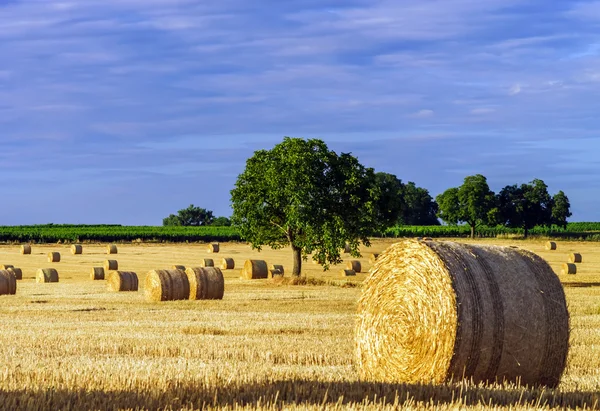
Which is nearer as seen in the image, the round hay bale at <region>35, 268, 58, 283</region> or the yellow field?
the yellow field

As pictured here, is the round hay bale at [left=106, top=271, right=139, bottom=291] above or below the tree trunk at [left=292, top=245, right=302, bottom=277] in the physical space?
below

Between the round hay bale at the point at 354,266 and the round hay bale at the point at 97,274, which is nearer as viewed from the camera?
the round hay bale at the point at 97,274

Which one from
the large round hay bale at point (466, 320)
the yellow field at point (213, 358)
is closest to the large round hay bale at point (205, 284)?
the yellow field at point (213, 358)

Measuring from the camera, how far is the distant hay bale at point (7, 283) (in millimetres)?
31391

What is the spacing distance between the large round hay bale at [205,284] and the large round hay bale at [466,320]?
55.7ft

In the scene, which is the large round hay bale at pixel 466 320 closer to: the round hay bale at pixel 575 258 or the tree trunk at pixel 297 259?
the tree trunk at pixel 297 259

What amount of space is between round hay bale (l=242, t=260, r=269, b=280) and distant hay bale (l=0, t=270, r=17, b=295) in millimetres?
13021

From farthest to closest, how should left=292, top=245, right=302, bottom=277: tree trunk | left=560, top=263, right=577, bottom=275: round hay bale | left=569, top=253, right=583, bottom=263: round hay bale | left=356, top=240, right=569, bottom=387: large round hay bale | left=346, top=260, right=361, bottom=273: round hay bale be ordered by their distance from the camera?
left=569, top=253, right=583, bottom=263: round hay bale → left=346, top=260, right=361, bottom=273: round hay bale → left=560, top=263, right=577, bottom=275: round hay bale → left=292, top=245, right=302, bottom=277: tree trunk → left=356, top=240, right=569, bottom=387: large round hay bale

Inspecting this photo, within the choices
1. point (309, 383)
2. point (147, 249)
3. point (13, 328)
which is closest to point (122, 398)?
point (309, 383)

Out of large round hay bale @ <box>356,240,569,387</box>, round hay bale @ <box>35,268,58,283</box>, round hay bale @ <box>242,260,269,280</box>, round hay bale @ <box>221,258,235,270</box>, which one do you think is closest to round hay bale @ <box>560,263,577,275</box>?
round hay bale @ <box>242,260,269,280</box>

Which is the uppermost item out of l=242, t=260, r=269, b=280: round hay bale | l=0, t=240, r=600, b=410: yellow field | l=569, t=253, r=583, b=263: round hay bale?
l=569, t=253, r=583, b=263: round hay bale

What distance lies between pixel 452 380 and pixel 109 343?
656 centimetres

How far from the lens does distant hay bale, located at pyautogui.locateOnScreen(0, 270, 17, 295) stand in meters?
31.4

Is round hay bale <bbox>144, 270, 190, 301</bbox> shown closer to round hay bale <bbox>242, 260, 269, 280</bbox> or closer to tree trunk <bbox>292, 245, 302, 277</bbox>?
round hay bale <bbox>242, 260, 269, 280</bbox>
